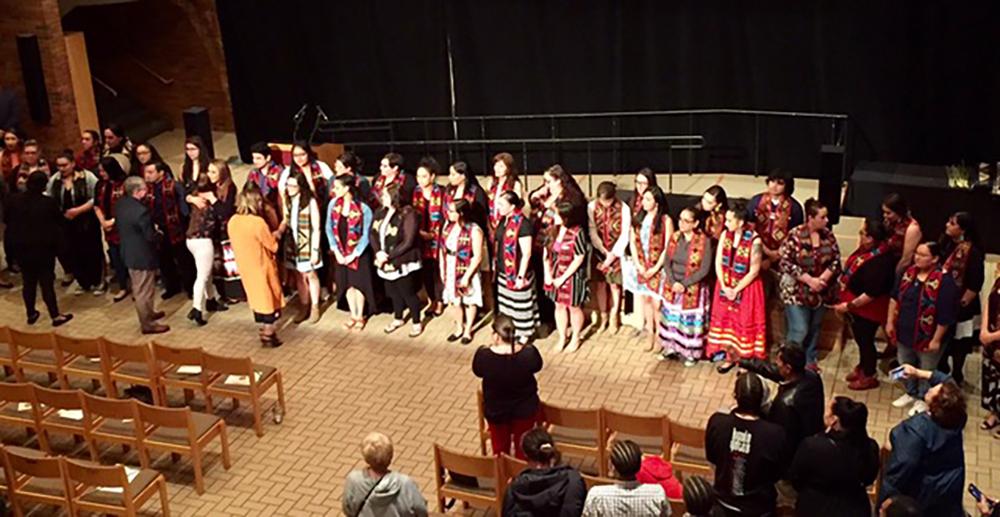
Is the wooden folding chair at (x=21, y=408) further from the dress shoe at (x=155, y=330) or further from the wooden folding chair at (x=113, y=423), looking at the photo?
the dress shoe at (x=155, y=330)

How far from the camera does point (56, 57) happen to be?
45.8ft

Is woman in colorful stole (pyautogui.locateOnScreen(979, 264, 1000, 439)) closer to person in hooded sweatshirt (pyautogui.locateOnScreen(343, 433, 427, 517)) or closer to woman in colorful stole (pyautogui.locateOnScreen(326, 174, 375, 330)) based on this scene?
person in hooded sweatshirt (pyautogui.locateOnScreen(343, 433, 427, 517))

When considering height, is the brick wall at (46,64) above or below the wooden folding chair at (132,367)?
above

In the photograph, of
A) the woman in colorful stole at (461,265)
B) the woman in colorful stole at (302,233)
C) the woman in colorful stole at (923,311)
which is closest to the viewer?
the woman in colorful stole at (923,311)

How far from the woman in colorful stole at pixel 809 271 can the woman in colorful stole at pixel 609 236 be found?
124 cm

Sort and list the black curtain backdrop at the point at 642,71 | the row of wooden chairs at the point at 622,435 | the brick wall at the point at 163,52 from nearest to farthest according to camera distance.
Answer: the row of wooden chairs at the point at 622,435, the black curtain backdrop at the point at 642,71, the brick wall at the point at 163,52

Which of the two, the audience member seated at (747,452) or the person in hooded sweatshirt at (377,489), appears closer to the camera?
the person in hooded sweatshirt at (377,489)

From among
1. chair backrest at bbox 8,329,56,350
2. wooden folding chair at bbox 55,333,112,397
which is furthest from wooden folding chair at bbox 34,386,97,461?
chair backrest at bbox 8,329,56,350

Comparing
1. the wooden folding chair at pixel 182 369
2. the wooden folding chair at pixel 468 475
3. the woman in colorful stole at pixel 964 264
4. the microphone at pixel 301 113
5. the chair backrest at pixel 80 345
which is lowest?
the wooden folding chair at pixel 468 475

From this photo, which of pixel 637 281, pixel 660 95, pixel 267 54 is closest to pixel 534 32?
pixel 660 95

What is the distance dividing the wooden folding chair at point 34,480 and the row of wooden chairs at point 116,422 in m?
0.51

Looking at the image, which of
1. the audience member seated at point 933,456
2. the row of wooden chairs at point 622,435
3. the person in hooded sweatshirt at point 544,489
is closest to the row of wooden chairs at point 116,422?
the row of wooden chairs at point 622,435

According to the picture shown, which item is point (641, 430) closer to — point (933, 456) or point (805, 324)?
point (933, 456)

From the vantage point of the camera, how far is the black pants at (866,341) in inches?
A: 329
